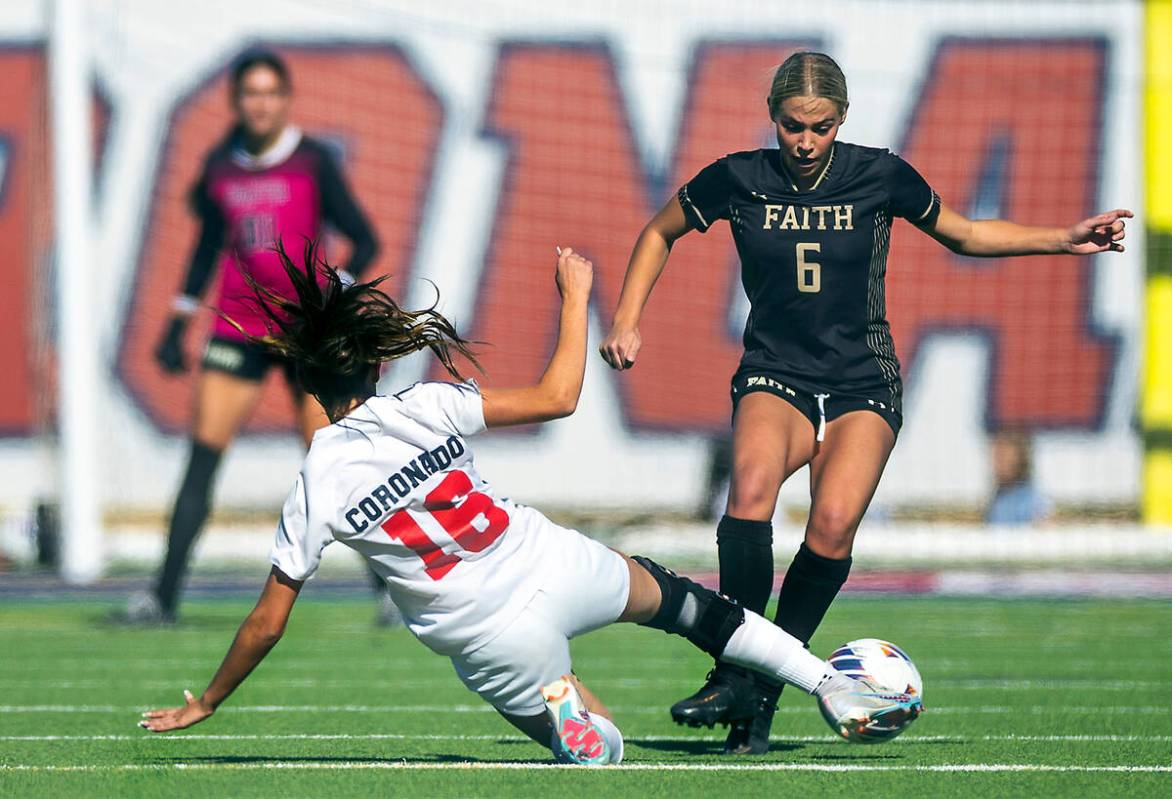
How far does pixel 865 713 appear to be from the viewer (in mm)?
5137

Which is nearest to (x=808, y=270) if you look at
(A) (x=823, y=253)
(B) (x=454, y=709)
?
(A) (x=823, y=253)

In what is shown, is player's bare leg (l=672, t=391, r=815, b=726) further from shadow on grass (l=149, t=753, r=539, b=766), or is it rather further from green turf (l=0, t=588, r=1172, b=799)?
shadow on grass (l=149, t=753, r=539, b=766)

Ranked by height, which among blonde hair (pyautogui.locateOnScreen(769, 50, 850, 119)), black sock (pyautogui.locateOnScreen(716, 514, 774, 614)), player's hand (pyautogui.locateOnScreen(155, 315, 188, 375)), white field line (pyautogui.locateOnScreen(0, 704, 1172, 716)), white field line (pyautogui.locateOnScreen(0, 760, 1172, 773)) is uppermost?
blonde hair (pyautogui.locateOnScreen(769, 50, 850, 119))

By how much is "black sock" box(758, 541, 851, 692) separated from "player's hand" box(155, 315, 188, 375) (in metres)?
5.04

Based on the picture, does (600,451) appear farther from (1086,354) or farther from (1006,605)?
(1006,605)

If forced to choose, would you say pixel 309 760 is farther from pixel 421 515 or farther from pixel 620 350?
pixel 620 350

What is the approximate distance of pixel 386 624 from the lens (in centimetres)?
1045

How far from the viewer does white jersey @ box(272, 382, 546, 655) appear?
484 cm

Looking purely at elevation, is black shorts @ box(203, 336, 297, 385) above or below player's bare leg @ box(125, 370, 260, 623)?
above

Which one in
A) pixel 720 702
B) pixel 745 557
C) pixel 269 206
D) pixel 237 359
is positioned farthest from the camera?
pixel 269 206

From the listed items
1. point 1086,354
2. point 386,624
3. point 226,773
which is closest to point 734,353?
point 1086,354

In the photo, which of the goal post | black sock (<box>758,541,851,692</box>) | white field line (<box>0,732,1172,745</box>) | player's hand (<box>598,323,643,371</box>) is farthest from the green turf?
the goal post

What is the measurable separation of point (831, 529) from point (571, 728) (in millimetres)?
1266

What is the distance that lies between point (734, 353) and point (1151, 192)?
4.34 m
